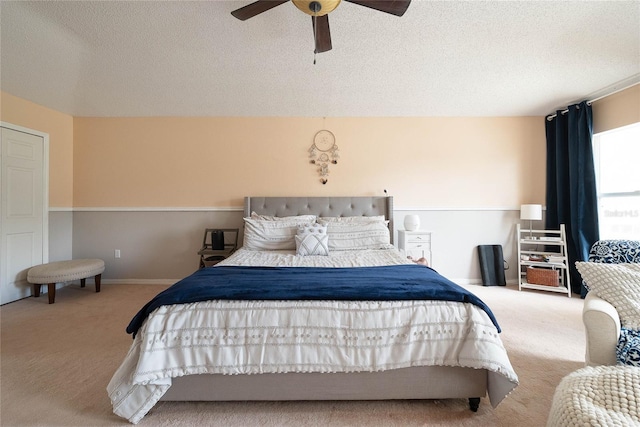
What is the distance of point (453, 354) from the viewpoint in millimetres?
1391

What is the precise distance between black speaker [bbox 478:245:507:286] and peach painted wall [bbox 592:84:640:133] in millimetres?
1867

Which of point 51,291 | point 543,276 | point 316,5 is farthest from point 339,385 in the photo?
point 51,291

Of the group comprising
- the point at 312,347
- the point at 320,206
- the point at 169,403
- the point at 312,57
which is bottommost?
the point at 169,403

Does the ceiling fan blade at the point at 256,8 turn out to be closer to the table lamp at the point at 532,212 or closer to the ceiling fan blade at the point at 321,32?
the ceiling fan blade at the point at 321,32

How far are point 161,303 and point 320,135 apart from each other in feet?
9.69

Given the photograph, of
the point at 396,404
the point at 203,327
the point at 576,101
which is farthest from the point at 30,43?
the point at 576,101

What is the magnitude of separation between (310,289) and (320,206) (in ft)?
7.28

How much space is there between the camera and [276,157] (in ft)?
12.3

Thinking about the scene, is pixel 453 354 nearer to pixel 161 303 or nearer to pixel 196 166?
pixel 161 303

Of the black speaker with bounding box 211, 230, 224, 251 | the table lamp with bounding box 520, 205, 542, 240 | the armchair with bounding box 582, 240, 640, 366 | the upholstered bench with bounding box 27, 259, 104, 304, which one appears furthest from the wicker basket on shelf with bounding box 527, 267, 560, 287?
the upholstered bench with bounding box 27, 259, 104, 304

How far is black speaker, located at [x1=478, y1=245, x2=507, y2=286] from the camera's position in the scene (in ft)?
12.1

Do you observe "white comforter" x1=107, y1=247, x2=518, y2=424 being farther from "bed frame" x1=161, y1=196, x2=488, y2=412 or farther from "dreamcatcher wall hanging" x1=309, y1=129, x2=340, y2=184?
"dreamcatcher wall hanging" x1=309, y1=129, x2=340, y2=184

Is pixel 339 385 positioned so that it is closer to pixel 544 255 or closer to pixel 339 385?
pixel 339 385

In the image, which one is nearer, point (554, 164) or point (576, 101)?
point (576, 101)
